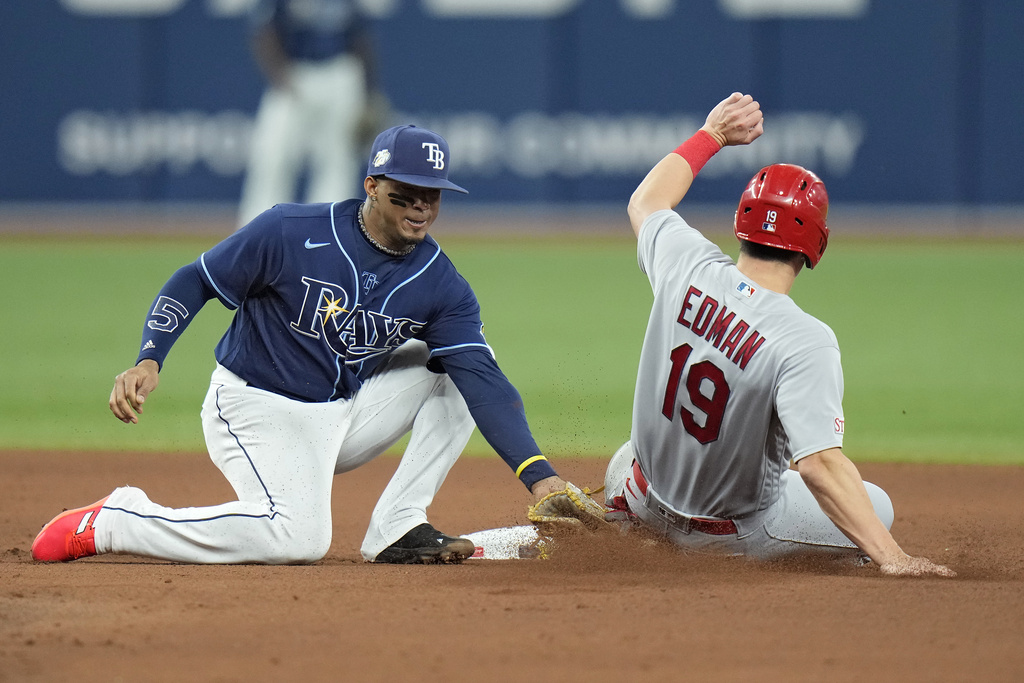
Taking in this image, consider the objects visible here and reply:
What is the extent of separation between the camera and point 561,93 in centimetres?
1638

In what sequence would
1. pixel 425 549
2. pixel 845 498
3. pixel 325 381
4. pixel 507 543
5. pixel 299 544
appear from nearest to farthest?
1. pixel 845 498
2. pixel 299 544
3. pixel 425 549
4. pixel 325 381
5. pixel 507 543

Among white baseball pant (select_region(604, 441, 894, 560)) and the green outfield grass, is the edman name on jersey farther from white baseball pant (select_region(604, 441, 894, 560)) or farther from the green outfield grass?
the green outfield grass

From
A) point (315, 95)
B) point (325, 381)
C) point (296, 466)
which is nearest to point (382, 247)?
point (325, 381)

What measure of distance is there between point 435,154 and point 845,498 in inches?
64.0

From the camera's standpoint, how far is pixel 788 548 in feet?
12.5

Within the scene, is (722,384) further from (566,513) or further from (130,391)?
(130,391)

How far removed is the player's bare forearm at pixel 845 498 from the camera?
3264mm

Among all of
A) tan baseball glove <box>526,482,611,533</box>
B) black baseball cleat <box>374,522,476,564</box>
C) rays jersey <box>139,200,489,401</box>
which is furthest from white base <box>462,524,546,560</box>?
rays jersey <box>139,200,489,401</box>

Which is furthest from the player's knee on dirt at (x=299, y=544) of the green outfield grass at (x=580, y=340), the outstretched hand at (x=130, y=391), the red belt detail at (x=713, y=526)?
the green outfield grass at (x=580, y=340)

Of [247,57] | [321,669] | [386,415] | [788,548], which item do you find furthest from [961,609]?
[247,57]

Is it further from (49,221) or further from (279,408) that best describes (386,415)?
(49,221)

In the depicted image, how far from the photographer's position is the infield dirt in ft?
8.98

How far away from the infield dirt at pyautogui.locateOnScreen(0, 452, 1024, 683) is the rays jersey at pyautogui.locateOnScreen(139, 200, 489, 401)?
2.19 feet

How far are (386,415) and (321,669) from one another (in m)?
1.52
